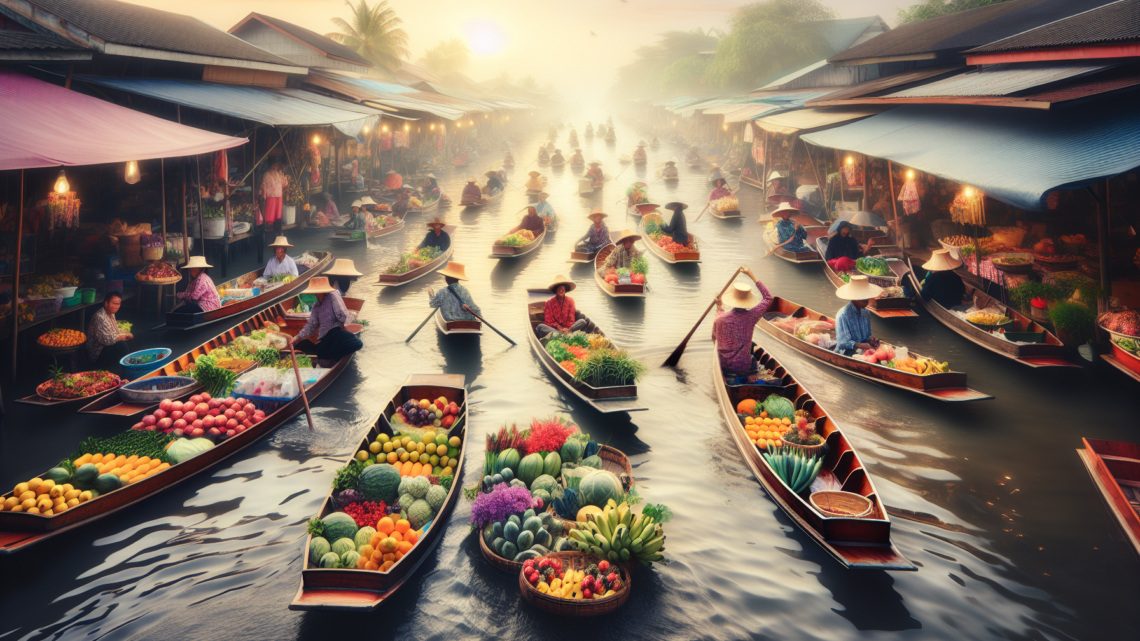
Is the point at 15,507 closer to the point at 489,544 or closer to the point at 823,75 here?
the point at 489,544

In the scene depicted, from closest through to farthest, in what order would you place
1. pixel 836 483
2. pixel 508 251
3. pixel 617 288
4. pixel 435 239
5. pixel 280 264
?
pixel 836 483, pixel 280 264, pixel 617 288, pixel 435 239, pixel 508 251

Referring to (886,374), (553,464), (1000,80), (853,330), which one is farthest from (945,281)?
(553,464)

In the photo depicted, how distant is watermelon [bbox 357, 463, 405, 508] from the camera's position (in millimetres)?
6691

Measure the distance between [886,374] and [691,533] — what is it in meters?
5.05

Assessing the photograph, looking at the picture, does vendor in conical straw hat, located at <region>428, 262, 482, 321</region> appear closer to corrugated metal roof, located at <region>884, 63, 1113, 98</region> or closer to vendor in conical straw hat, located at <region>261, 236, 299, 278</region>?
vendor in conical straw hat, located at <region>261, 236, 299, 278</region>

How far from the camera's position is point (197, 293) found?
12.3 metres

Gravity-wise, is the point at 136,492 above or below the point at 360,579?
above

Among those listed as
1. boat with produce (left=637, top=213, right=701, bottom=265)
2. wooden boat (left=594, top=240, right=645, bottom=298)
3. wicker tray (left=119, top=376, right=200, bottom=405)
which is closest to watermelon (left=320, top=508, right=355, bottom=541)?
wicker tray (left=119, top=376, right=200, bottom=405)

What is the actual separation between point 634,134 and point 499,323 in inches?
2313

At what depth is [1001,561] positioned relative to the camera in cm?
652

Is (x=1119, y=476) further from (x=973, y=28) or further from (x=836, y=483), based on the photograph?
(x=973, y=28)

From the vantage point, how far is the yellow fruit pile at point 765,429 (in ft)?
26.1

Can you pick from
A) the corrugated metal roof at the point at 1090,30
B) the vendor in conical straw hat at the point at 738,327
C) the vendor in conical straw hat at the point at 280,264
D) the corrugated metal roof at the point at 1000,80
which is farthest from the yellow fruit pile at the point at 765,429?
the vendor in conical straw hat at the point at 280,264

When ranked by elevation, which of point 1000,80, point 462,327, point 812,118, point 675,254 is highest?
point 812,118
